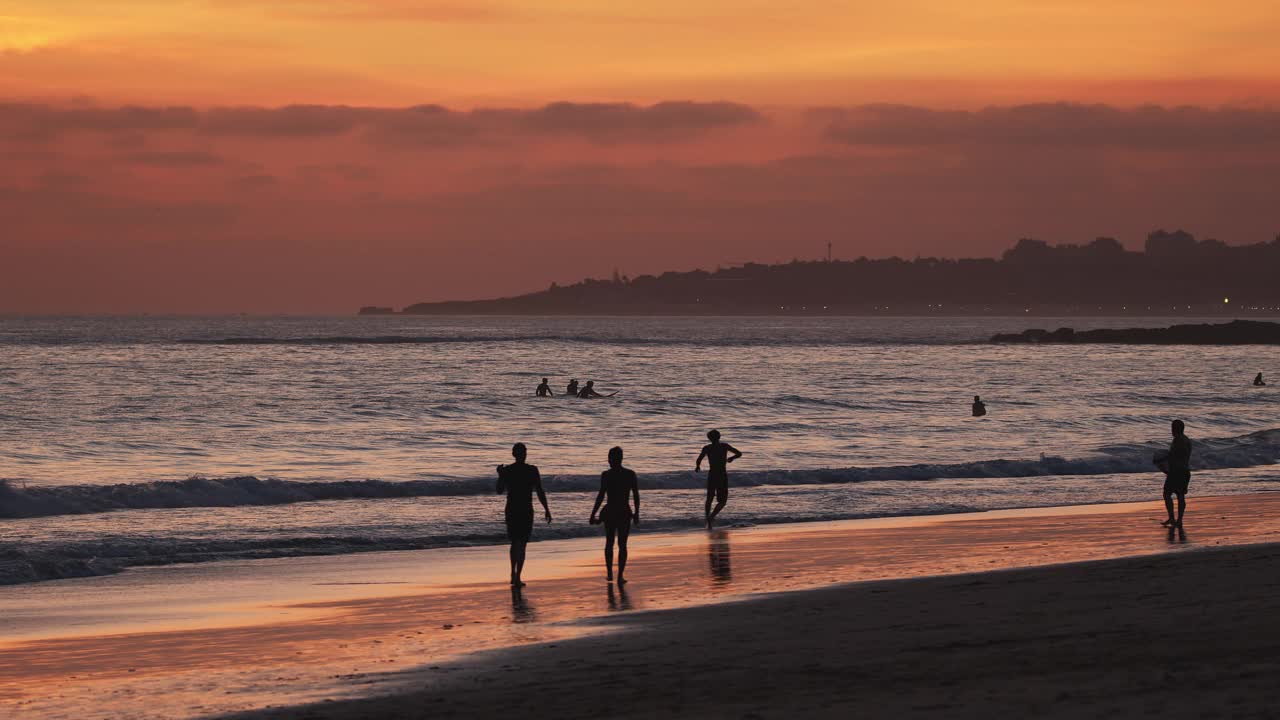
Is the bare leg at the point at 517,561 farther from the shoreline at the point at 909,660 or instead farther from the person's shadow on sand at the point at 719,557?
the shoreline at the point at 909,660

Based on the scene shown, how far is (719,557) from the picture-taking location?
57.4 ft

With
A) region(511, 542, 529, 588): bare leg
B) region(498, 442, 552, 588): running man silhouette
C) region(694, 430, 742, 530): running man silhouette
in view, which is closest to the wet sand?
region(511, 542, 529, 588): bare leg

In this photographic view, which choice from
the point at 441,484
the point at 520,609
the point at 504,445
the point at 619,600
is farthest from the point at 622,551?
the point at 504,445

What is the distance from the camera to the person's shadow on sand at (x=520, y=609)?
12.7 m

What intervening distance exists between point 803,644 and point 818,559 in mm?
6334

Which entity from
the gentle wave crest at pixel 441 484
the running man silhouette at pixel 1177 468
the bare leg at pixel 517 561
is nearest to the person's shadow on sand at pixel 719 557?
the bare leg at pixel 517 561

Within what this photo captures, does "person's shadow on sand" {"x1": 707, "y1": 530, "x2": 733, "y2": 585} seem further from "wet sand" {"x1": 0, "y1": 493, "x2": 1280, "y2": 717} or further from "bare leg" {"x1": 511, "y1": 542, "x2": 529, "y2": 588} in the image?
"bare leg" {"x1": 511, "y1": 542, "x2": 529, "y2": 588}

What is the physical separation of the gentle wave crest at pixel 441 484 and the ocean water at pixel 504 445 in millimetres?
73

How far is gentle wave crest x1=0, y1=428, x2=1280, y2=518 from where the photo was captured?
2430 centimetres

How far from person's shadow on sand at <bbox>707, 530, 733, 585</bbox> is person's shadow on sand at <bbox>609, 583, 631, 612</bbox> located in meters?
1.17

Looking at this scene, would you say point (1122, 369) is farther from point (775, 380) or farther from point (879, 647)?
point (879, 647)

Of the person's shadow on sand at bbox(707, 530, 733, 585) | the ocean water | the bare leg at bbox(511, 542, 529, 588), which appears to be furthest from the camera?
the ocean water

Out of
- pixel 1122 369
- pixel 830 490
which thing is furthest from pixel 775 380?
pixel 830 490

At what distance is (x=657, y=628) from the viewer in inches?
468
